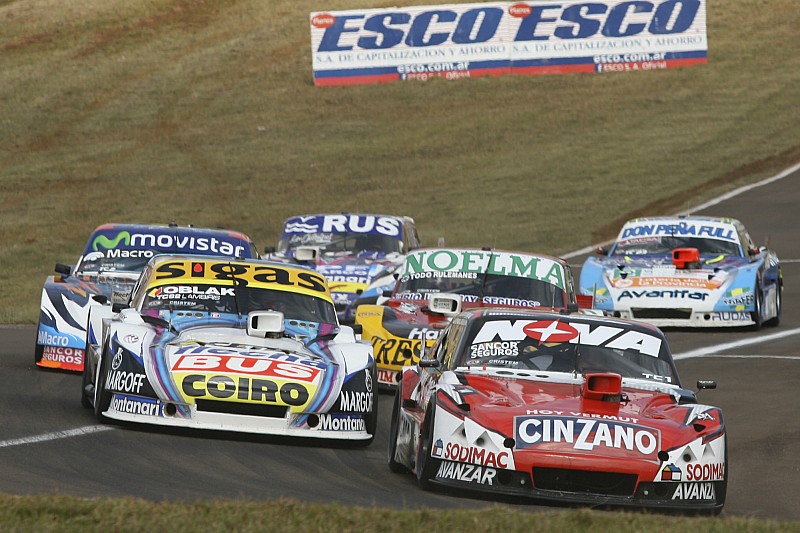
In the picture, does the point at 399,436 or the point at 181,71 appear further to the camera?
the point at 181,71

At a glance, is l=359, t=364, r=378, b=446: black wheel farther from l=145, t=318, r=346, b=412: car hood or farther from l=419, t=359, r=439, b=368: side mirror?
l=419, t=359, r=439, b=368: side mirror

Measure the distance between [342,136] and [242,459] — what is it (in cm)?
3576

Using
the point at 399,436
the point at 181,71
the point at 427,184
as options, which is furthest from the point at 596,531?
the point at 181,71

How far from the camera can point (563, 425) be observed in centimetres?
881

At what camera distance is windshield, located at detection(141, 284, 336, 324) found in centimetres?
1234

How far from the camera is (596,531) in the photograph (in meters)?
7.45

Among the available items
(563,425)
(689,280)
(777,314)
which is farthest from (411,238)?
(563,425)

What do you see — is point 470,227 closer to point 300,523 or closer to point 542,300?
point 542,300

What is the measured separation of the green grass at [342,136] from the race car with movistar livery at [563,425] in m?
16.4

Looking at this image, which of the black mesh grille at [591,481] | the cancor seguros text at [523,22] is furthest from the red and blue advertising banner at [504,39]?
the black mesh grille at [591,481]

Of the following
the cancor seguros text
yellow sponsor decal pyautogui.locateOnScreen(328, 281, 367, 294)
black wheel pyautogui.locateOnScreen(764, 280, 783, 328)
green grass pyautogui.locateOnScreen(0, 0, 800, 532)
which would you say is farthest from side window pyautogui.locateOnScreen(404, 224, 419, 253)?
the cancor seguros text

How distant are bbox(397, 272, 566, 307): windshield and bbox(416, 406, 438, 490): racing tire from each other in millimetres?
6472

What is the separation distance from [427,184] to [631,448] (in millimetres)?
31390

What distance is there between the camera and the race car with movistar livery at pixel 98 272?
14.5 meters
